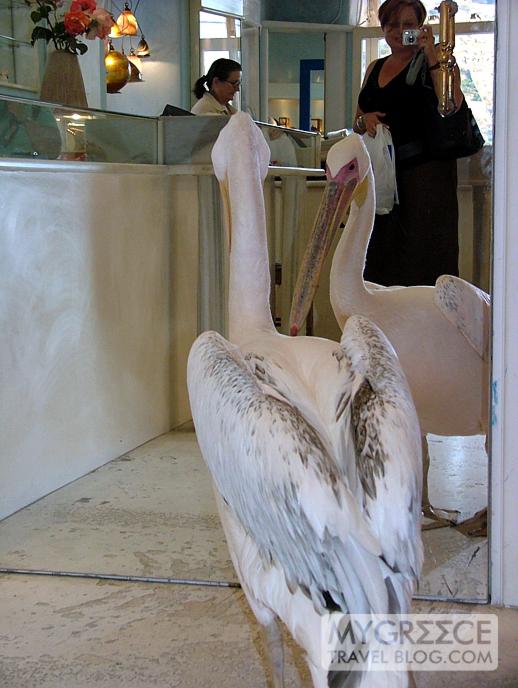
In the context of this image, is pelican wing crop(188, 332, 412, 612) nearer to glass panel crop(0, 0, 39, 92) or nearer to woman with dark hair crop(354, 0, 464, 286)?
woman with dark hair crop(354, 0, 464, 286)

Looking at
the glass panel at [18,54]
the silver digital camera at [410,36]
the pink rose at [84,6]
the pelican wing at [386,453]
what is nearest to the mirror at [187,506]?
the silver digital camera at [410,36]

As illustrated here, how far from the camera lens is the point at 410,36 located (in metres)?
2.29

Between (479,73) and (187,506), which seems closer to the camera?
(479,73)

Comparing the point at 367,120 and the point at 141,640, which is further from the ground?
the point at 367,120

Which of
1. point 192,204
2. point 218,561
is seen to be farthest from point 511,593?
point 192,204

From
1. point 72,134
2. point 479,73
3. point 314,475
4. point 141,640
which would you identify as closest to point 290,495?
point 314,475

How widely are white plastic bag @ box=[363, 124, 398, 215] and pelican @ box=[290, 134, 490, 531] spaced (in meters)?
0.02

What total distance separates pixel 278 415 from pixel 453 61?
3.67ft

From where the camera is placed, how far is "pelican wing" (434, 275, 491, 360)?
236 cm

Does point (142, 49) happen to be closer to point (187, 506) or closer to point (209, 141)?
point (209, 141)

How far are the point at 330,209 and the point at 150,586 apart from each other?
1.07m

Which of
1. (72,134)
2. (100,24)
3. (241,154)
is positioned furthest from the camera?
(72,134)

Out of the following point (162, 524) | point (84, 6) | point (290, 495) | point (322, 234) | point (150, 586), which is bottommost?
point (150, 586)

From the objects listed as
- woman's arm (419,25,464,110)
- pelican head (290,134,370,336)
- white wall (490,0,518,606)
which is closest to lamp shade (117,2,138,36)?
pelican head (290,134,370,336)
